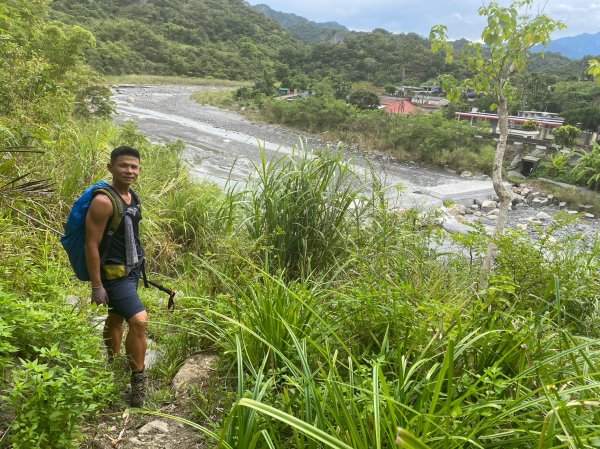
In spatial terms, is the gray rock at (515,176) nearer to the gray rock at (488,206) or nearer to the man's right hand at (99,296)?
the gray rock at (488,206)

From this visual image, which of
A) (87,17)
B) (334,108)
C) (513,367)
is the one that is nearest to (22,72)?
(513,367)

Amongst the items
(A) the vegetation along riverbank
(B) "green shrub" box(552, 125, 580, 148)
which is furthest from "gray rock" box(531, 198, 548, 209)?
(A) the vegetation along riverbank

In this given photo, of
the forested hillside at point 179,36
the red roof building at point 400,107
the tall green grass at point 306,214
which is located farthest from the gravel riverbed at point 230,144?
the forested hillside at point 179,36

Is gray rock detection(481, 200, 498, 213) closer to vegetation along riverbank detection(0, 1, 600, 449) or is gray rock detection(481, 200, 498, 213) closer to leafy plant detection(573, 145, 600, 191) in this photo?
leafy plant detection(573, 145, 600, 191)

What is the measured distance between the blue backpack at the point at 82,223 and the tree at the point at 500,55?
204 centimetres

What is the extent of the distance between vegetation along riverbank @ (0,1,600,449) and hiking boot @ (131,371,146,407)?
0.15 ft

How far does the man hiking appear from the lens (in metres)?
1.63

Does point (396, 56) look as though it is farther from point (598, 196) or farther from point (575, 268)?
point (575, 268)

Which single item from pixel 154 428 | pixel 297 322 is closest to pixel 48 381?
pixel 154 428

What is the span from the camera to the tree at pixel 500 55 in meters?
2.86

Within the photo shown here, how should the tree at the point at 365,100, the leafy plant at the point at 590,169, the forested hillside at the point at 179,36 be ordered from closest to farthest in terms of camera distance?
the leafy plant at the point at 590,169 < the tree at the point at 365,100 < the forested hillside at the point at 179,36

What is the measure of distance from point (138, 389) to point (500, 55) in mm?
2973

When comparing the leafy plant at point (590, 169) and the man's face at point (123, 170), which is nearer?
the man's face at point (123, 170)

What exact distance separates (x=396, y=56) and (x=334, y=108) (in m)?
19.6
